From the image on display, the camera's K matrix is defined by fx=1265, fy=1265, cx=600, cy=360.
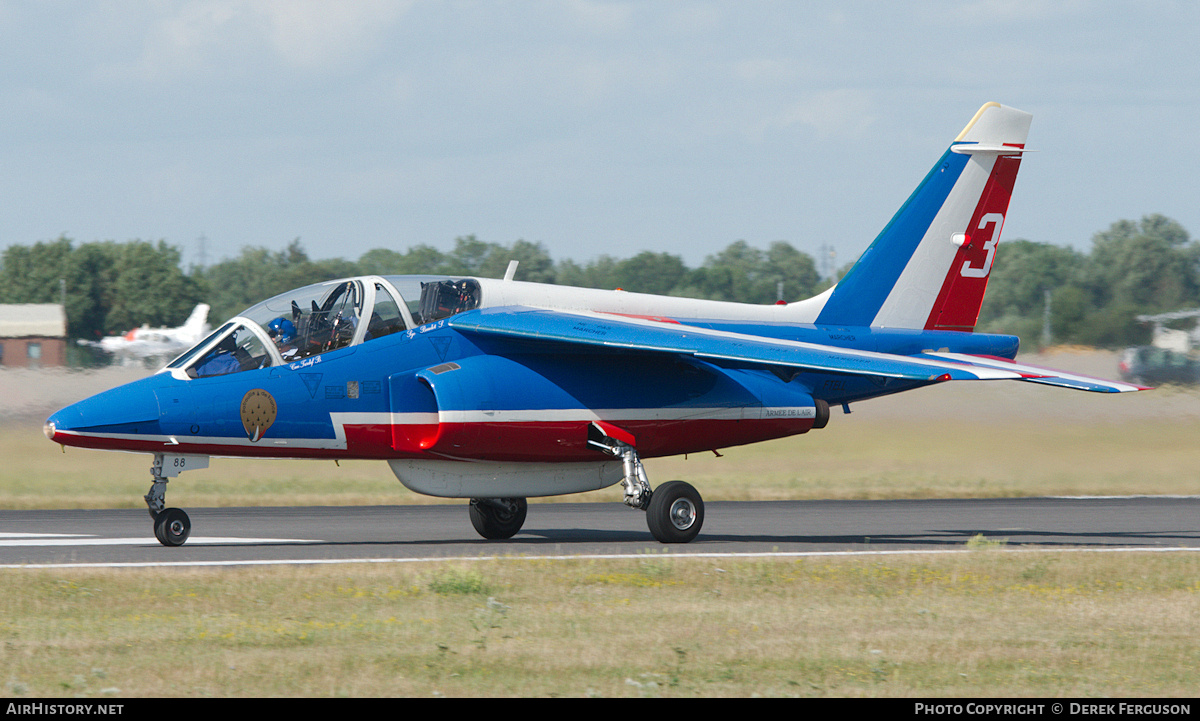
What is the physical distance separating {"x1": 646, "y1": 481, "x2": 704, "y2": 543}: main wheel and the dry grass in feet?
5.97

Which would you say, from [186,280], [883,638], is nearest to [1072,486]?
[883,638]

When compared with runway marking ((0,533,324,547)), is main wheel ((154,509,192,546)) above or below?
above

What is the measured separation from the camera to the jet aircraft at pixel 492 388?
14.0 m

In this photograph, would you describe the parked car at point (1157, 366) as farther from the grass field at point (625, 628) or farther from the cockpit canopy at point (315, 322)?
the cockpit canopy at point (315, 322)

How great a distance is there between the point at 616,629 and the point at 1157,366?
19.3 m

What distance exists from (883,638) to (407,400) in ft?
23.2

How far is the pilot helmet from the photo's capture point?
1425 centimetres

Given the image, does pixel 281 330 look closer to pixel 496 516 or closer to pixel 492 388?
pixel 492 388

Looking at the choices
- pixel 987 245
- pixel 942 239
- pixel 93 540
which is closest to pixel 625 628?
pixel 93 540

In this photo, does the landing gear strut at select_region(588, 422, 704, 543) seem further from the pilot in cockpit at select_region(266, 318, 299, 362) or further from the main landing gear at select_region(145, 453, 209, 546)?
the main landing gear at select_region(145, 453, 209, 546)

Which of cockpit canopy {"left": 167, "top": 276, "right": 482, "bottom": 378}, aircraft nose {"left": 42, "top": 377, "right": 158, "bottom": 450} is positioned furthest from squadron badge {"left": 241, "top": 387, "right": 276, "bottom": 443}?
aircraft nose {"left": 42, "top": 377, "right": 158, "bottom": 450}

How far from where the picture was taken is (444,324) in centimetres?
1487

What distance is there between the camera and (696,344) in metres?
14.7

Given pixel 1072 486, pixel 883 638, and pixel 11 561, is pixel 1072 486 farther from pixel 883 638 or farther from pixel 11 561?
pixel 11 561
